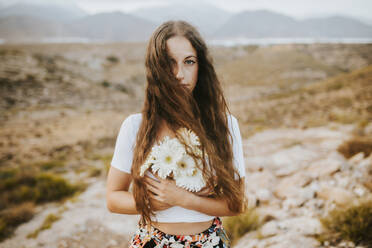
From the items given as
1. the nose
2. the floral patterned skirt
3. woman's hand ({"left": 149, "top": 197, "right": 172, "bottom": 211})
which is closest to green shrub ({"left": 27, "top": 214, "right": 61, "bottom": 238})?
the floral patterned skirt

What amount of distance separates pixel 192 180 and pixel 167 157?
211 millimetres

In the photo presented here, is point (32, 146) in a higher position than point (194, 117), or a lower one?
lower

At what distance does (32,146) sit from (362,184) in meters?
15.5

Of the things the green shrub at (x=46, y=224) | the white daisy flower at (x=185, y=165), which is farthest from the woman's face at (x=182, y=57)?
the green shrub at (x=46, y=224)

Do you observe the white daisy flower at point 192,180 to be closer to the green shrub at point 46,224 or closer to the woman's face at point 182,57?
the woman's face at point 182,57

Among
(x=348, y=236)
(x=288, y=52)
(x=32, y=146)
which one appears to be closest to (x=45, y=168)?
(x=32, y=146)

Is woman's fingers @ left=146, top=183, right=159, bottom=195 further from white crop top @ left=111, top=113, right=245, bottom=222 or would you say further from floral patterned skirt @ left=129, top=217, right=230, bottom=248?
floral patterned skirt @ left=129, top=217, right=230, bottom=248

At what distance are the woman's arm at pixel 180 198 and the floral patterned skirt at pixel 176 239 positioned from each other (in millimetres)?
243

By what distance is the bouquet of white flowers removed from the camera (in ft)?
3.96

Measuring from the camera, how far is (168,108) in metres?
1.50

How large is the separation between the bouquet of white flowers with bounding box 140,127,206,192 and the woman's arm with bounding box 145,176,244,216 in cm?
5

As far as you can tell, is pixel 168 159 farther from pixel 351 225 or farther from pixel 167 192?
pixel 351 225

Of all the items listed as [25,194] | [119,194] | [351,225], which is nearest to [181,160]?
[119,194]

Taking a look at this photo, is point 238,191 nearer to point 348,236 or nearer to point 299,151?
point 348,236
